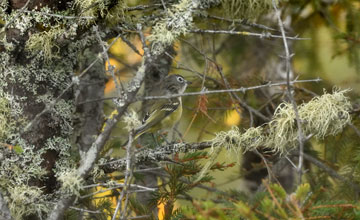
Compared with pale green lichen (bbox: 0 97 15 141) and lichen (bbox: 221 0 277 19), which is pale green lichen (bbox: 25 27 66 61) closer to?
pale green lichen (bbox: 0 97 15 141)

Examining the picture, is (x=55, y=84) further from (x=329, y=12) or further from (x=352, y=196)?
(x=329, y=12)

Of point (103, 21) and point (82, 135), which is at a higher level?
point (103, 21)

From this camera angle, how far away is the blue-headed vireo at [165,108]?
13.4 ft

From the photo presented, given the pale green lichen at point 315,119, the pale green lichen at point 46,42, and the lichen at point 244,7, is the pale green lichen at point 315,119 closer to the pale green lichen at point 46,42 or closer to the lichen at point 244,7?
the lichen at point 244,7

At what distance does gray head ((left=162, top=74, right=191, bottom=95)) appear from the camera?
177 inches

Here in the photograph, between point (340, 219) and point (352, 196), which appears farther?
point (352, 196)

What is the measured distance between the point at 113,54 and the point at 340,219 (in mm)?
3056

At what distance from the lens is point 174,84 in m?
4.57

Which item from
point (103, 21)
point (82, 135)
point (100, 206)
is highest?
point (103, 21)

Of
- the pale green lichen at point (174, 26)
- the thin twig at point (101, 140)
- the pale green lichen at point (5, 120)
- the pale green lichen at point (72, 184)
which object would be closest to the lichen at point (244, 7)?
the pale green lichen at point (174, 26)

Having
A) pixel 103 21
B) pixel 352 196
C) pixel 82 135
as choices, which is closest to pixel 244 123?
pixel 352 196

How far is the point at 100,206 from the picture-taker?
136 inches

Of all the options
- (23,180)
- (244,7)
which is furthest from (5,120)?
(244,7)

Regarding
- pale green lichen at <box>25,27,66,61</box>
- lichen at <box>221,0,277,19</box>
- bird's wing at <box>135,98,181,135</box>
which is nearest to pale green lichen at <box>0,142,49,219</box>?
pale green lichen at <box>25,27,66,61</box>
